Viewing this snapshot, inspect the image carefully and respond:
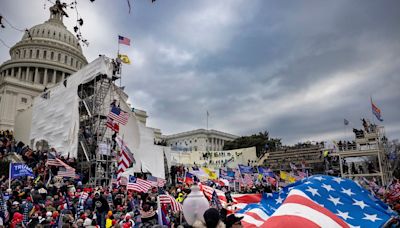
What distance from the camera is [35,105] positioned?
39344 millimetres

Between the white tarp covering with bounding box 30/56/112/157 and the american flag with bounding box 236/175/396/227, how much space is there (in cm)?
2447

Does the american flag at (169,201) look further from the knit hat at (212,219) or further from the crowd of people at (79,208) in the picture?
the knit hat at (212,219)

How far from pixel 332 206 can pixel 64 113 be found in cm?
3006

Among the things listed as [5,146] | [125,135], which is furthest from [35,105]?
[125,135]

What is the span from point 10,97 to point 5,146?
132 ft

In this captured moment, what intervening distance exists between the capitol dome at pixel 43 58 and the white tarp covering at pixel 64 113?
34.2 meters

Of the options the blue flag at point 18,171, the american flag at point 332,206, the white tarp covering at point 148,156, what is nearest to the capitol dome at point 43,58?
the white tarp covering at point 148,156

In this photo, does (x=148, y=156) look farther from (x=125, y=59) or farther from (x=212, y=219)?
(x=212, y=219)

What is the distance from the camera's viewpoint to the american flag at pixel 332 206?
5.54 meters

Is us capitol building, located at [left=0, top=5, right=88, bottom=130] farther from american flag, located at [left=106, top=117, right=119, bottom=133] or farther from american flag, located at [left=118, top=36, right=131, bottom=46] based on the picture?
american flag, located at [left=106, top=117, right=119, bottom=133]

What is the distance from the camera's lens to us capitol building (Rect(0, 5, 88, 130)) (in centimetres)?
6338

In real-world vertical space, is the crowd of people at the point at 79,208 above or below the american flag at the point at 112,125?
below

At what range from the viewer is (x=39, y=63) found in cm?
7069

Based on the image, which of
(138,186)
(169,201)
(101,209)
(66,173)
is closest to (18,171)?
(66,173)
